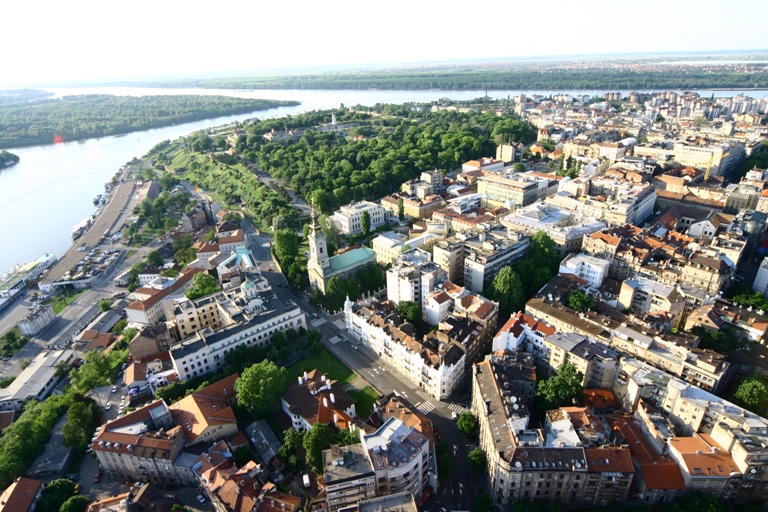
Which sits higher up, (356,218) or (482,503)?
(356,218)

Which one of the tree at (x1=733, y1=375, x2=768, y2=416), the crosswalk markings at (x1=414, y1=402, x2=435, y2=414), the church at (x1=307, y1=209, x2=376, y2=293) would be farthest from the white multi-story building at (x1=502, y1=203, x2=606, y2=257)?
the crosswalk markings at (x1=414, y1=402, x2=435, y2=414)

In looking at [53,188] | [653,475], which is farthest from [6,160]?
[653,475]

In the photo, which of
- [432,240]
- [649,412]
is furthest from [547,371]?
[432,240]

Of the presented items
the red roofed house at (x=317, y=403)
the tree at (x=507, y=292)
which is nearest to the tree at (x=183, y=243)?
the red roofed house at (x=317, y=403)

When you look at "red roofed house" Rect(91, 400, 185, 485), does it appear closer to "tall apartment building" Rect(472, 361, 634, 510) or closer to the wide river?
"tall apartment building" Rect(472, 361, 634, 510)

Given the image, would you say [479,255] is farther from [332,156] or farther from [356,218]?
[332,156]

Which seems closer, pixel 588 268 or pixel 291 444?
pixel 291 444

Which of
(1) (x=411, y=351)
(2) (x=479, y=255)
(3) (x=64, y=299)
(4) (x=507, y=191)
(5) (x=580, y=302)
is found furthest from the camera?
(4) (x=507, y=191)
